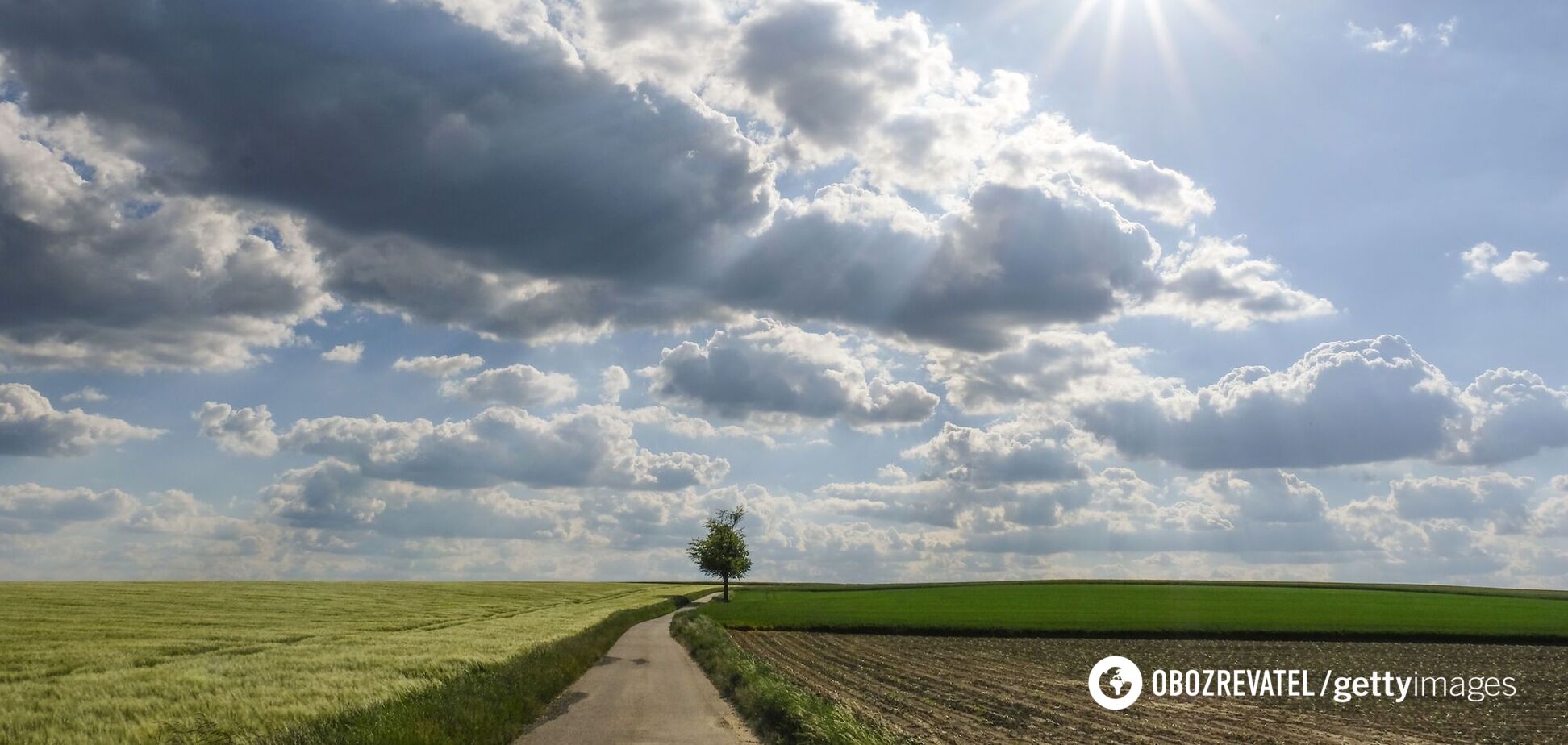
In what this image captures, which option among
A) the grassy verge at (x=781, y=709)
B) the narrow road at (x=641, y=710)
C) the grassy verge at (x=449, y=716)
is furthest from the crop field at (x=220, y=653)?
the grassy verge at (x=781, y=709)

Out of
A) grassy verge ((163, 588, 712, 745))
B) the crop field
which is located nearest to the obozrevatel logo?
grassy verge ((163, 588, 712, 745))

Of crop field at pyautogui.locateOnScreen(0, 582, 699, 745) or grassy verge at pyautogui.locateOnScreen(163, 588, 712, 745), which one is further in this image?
crop field at pyautogui.locateOnScreen(0, 582, 699, 745)

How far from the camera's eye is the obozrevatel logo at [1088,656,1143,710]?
89.2 ft

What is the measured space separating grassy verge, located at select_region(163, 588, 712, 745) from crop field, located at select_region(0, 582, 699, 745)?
19.8 inches

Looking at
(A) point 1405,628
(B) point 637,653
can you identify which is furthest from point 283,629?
(A) point 1405,628

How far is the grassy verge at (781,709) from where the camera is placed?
16.4 metres

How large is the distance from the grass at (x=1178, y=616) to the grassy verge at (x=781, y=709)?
30279 mm

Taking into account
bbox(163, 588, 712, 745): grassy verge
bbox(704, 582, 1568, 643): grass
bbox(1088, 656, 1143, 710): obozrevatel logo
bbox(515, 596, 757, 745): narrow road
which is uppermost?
bbox(163, 588, 712, 745): grassy verge

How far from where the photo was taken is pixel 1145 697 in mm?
28453

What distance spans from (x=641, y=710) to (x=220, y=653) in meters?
17.6

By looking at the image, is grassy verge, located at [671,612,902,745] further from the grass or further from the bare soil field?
the grass

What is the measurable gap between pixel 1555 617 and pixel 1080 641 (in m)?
43.5

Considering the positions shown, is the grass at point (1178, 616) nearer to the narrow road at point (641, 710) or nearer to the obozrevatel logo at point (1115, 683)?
the obozrevatel logo at point (1115, 683)

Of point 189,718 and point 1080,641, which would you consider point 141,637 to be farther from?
point 1080,641
